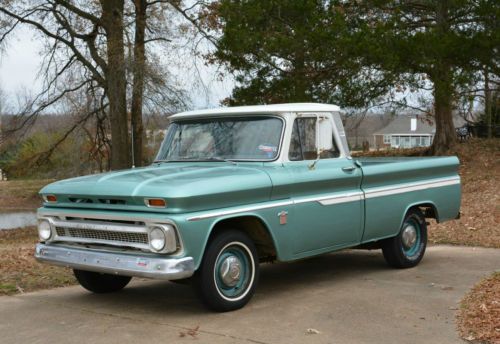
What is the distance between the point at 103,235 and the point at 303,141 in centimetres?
226

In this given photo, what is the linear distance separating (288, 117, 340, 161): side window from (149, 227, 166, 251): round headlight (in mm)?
1746

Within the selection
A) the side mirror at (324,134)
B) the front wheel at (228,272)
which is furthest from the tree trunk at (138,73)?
the front wheel at (228,272)

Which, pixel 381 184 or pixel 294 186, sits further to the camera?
pixel 381 184

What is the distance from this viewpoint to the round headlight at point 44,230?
6.27 metres

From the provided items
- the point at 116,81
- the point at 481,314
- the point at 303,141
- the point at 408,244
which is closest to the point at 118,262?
the point at 303,141

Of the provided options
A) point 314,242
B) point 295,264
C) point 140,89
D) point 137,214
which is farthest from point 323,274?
point 140,89

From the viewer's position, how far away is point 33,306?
6332mm

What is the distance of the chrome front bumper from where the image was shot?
5.34m

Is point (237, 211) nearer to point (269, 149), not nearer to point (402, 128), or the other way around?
point (269, 149)

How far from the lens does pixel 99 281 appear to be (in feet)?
22.3

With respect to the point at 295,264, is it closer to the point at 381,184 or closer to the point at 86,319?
the point at 381,184

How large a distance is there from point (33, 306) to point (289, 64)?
13.4 metres

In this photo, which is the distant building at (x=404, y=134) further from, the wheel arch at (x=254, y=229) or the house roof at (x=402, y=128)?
the wheel arch at (x=254, y=229)

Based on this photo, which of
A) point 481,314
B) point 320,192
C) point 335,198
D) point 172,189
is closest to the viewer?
point 172,189
